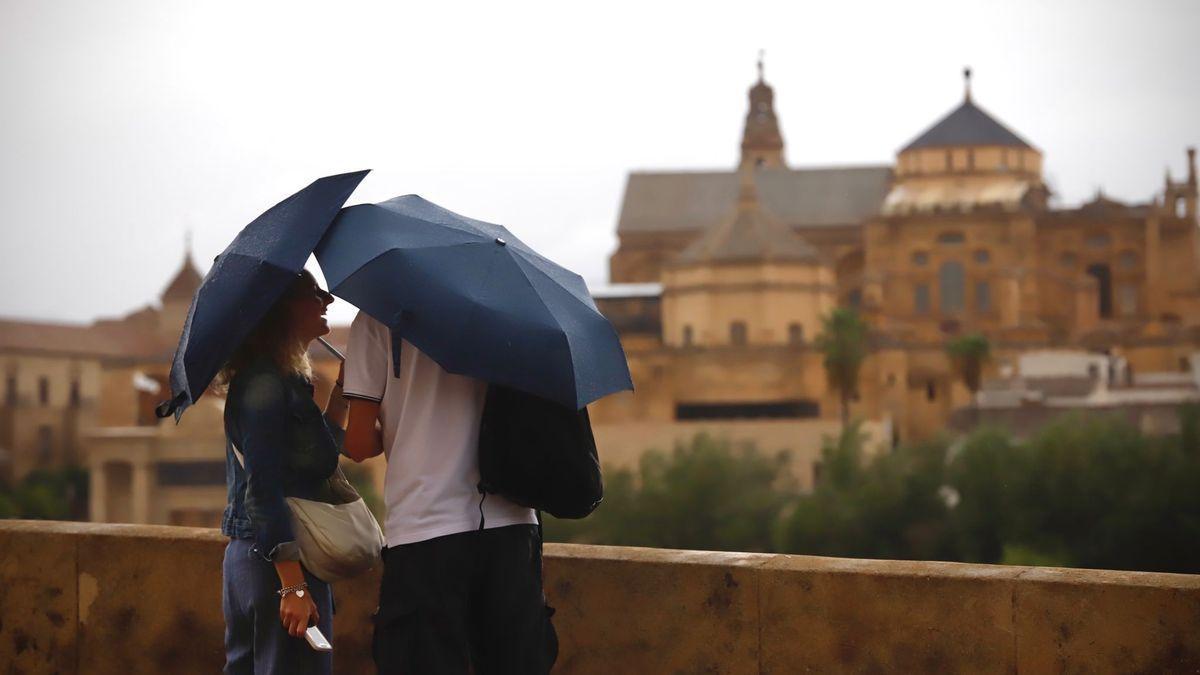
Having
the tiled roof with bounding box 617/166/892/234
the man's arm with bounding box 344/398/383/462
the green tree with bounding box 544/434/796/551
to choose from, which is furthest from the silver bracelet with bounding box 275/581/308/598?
the tiled roof with bounding box 617/166/892/234

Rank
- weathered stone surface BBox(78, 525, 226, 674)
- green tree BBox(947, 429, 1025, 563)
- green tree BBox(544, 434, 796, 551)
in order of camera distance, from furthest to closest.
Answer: green tree BBox(544, 434, 796, 551)
green tree BBox(947, 429, 1025, 563)
weathered stone surface BBox(78, 525, 226, 674)

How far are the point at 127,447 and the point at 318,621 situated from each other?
164ft

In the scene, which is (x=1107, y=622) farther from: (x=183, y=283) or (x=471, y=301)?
(x=183, y=283)

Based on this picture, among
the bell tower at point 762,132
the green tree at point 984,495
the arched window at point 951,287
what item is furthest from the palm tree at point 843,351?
the bell tower at point 762,132

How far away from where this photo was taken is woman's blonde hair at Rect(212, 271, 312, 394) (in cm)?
449

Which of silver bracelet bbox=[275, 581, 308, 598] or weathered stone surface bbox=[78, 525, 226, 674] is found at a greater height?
silver bracelet bbox=[275, 581, 308, 598]

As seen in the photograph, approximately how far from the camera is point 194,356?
442cm

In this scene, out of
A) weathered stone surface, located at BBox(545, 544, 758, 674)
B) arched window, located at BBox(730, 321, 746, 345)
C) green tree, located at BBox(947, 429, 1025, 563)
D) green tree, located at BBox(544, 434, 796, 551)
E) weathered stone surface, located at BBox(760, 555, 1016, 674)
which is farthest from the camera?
arched window, located at BBox(730, 321, 746, 345)

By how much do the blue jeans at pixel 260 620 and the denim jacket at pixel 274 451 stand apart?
88mm

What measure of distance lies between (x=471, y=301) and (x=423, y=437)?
0.41 meters

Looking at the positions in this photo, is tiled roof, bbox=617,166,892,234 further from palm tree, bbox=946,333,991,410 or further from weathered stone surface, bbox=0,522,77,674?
weathered stone surface, bbox=0,522,77,674

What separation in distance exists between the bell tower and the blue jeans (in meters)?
83.6

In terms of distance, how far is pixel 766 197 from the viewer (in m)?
77.8

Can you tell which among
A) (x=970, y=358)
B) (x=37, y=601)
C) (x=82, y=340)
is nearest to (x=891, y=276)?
(x=970, y=358)
